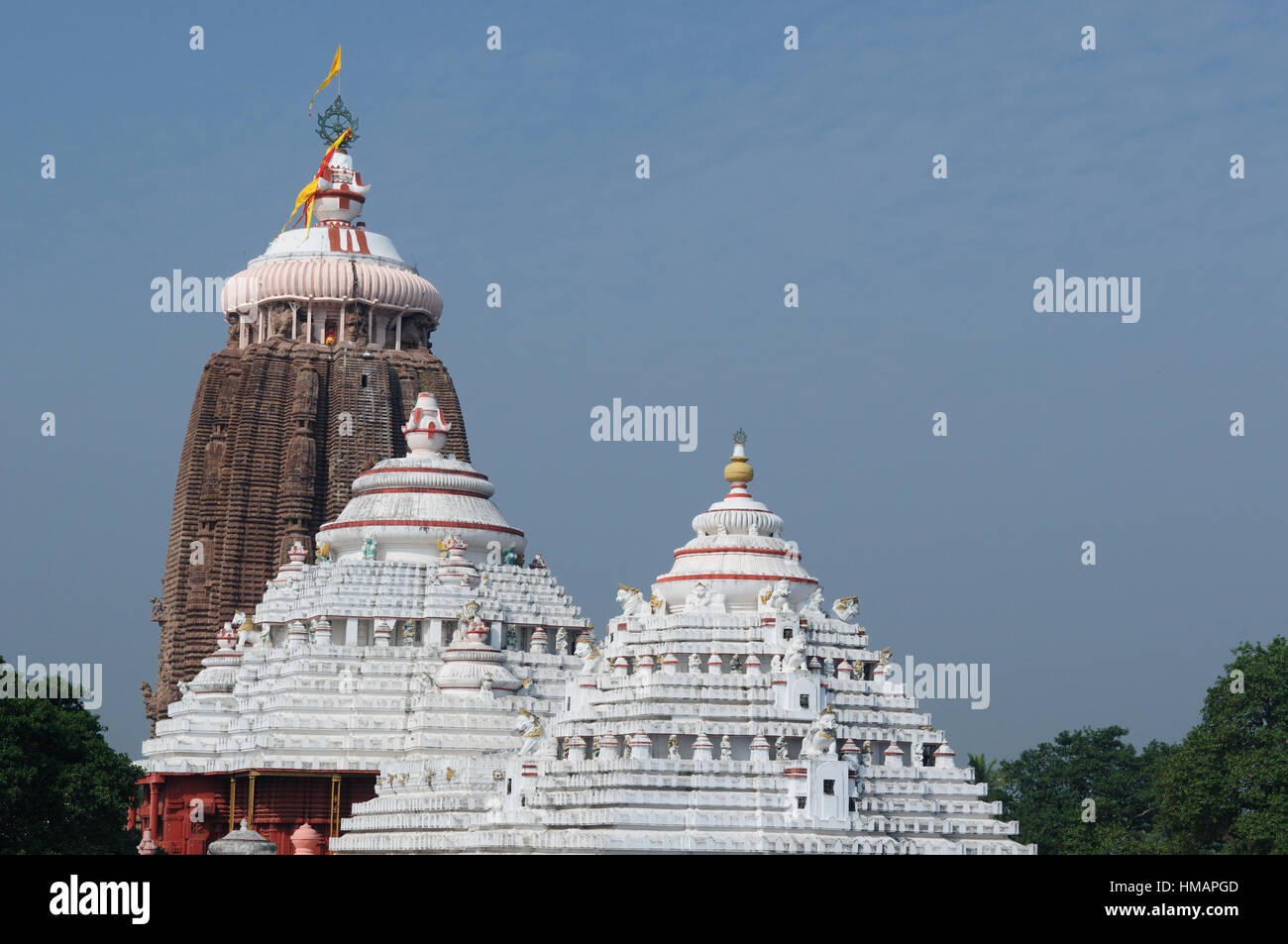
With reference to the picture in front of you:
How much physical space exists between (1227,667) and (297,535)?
3877 cm

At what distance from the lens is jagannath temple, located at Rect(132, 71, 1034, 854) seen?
5425cm

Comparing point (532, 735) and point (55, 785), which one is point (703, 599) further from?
point (55, 785)

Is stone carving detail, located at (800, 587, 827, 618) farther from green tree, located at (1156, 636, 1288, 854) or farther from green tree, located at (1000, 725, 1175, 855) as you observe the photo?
green tree, located at (1000, 725, 1175, 855)

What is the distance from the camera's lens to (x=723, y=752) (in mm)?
54406

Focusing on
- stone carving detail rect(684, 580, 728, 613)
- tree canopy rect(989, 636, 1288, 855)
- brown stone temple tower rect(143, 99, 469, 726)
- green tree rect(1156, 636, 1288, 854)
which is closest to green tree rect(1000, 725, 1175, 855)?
tree canopy rect(989, 636, 1288, 855)

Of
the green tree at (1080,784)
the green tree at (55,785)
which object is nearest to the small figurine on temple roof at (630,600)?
the green tree at (55,785)

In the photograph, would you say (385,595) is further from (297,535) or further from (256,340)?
(256,340)

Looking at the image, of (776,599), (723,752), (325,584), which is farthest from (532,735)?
(325,584)

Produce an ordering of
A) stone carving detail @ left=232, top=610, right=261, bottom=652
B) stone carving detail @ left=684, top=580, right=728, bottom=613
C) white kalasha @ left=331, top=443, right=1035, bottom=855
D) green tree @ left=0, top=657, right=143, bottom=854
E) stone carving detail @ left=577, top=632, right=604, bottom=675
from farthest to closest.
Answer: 1. stone carving detail @ left=232, top=610, right=261, bottom=652
2. green tree @ left=0, top=657, right=143, bottom=854
3. stone carving detail @ left=577, top=632, right=604, bottom=675
4. stone carving detail @ left=684, top=580, right=728, bottom=613
5. white kalasha @ left=331, top=443, right=1035, bottom=855

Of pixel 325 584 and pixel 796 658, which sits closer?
pixel 796 658

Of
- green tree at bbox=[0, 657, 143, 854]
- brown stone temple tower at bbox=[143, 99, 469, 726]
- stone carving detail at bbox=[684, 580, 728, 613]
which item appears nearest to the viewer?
stone carving detail at bbox=[684, 580, 728, 613]

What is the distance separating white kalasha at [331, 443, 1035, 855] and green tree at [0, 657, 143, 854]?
26.6 ft

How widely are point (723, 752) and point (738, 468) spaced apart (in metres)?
10.7

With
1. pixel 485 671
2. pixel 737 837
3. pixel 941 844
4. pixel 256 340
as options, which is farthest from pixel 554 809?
pixel 256 340
